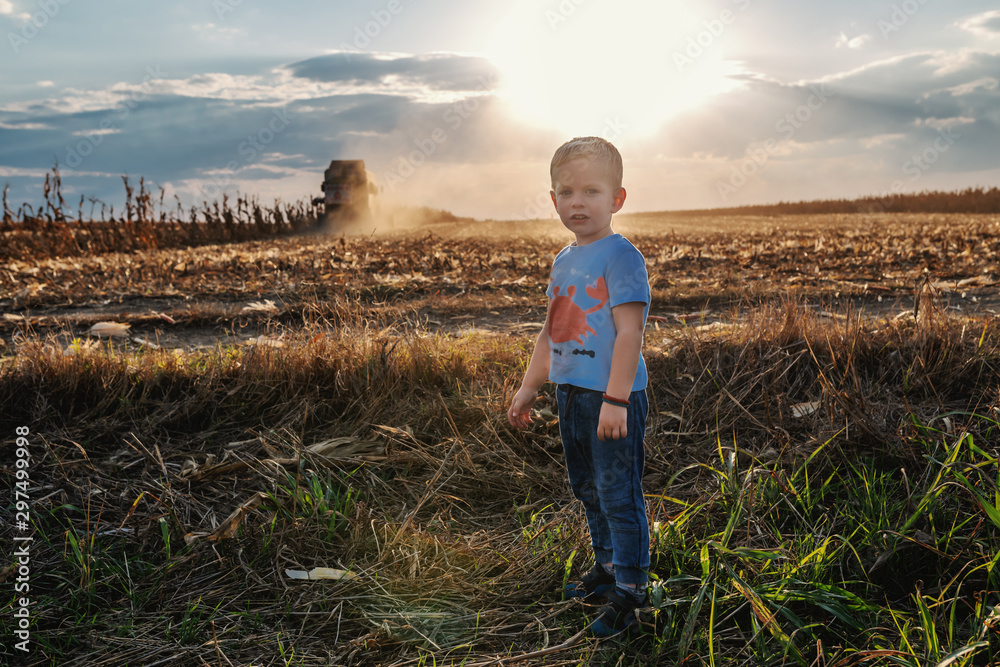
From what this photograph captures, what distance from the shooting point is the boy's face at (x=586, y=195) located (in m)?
2.01

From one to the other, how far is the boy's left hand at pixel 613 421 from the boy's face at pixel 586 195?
59 cm

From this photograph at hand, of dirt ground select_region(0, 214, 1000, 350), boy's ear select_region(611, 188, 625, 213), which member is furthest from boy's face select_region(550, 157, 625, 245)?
dirt ground select_region(0, 214, 1000, 350)

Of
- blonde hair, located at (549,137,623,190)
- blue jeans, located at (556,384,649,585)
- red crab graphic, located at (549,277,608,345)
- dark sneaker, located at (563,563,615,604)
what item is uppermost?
blonde hair, located at (549,137,623,190)

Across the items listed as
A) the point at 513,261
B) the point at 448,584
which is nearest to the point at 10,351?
the point at 448,584

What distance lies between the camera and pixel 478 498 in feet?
10.1

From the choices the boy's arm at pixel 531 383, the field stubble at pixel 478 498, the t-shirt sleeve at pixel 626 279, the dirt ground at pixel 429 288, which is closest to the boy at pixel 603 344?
the t-shirt sleeve at pixel 626 279

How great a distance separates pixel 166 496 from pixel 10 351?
3.16 metres

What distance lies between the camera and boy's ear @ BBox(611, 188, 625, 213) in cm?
209

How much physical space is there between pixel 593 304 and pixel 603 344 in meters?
0.14

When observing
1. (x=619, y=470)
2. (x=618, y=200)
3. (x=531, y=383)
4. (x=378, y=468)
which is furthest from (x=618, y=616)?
(x=378, y=468)

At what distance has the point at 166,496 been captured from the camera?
2898mm

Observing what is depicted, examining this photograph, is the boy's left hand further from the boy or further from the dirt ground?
the dirt ground

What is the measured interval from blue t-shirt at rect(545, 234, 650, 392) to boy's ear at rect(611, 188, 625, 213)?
100 mm

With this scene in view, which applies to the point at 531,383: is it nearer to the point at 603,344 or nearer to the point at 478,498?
the point at 603,344
